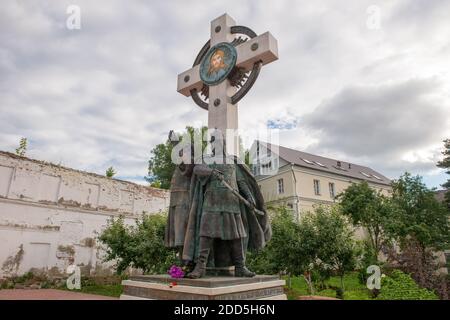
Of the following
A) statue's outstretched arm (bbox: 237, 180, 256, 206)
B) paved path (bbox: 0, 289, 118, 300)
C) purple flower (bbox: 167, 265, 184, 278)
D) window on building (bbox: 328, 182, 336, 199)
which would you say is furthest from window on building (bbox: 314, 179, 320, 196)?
purple flower (bbox: 167, 265, 184, 278)

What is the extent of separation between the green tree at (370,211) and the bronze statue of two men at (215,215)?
16.8m

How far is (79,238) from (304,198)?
1618 cm

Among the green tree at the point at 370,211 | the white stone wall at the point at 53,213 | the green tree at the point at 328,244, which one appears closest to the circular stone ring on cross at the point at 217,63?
the green tree at the point at 328,244

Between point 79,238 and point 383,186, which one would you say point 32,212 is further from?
point 383,186

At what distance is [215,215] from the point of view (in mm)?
4480

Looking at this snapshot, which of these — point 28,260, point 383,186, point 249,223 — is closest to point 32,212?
point 28,260

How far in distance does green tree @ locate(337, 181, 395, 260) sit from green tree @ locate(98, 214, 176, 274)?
12.0m

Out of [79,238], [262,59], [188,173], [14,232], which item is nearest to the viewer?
[188,173]

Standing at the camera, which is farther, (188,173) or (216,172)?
(188,173)

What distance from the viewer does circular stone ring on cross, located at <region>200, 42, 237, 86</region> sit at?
5.91 metres

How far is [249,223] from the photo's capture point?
16.5ft

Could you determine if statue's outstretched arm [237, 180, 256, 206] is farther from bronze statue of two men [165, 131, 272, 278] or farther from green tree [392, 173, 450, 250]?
green tree [392, 173, 450, 250]
